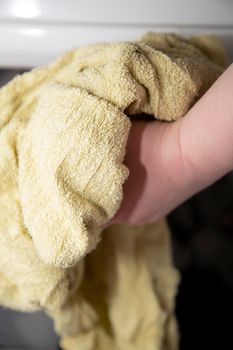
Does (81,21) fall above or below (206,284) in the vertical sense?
above

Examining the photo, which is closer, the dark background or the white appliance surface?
the white appliance surface

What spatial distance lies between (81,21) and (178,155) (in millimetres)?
174

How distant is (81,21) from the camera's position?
45 centimetres

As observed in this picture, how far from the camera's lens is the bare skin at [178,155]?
0.35 m

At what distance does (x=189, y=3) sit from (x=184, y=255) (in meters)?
0.41

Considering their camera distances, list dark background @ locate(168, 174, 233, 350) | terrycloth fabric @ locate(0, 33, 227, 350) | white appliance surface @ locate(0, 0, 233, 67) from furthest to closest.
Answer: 1. dark background @ locate(168, 174, 233, 350)
2. white appliance surface @ locate(0, 0, 233, 67)
3. terrycloth fabric @ locate(0, 33, 227, 350)

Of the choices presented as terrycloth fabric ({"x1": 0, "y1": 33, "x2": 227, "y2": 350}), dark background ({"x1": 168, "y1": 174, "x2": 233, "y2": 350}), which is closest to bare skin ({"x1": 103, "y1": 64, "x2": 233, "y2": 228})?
terrycloth fabric ({"x1": 0, "y1": 33, "x2": 227, "y2": 350})

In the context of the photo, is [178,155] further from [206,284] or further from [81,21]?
[206,284]

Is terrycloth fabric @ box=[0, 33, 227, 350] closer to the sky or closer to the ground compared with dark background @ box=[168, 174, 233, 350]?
closer to the sky

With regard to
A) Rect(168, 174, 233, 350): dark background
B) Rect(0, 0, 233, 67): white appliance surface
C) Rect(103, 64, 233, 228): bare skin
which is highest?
Rect(0, 0, 233, 67): white appliance surface

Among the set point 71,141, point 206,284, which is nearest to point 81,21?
point 71,141

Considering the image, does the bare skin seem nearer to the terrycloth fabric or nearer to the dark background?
the terrycloth fabric

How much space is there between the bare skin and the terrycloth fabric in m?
0.02

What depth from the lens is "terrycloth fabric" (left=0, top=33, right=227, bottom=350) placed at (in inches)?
13.2
